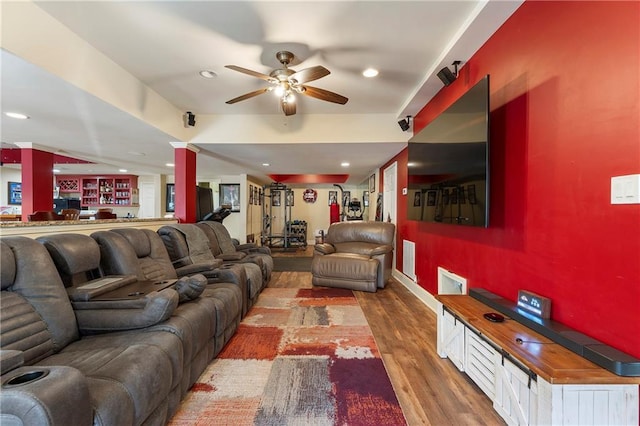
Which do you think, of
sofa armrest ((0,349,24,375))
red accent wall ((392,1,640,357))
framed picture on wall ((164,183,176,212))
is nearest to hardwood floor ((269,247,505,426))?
red accent wall ((392,1,640,357))

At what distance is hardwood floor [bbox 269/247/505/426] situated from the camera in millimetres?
1549

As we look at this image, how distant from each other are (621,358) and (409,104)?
2.94m

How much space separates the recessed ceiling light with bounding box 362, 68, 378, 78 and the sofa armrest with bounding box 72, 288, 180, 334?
99.9 inches

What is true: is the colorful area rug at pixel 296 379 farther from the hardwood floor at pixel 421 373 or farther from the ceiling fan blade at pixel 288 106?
the ceiling fan blade at pixel 288 106

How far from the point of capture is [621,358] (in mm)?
1123

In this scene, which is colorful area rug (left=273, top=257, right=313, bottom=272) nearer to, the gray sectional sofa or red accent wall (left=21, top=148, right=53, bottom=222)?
the gray sectional sofa

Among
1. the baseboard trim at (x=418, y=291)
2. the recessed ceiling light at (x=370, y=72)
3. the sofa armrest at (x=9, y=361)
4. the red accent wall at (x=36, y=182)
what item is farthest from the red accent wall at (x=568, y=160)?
the red accent wall at (x=36, y=182)

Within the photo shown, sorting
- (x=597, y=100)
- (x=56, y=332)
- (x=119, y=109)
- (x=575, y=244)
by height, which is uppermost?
(x=119, y=109)

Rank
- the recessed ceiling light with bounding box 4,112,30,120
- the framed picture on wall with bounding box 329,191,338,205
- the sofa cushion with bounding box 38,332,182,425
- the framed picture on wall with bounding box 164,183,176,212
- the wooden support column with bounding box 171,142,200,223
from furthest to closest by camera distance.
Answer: the framed picture on wall with bounding box 329,191,338,205
the framed picture on wall with bounding box 164,183,176,212
the wooden support column with bounding box 171,142,200,223
the recessed ceiling light with bounding box 4,112,30,120
the sofa cushion with bounding box 38,332,182,425

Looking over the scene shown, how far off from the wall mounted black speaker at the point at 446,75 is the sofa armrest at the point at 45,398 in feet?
10.1

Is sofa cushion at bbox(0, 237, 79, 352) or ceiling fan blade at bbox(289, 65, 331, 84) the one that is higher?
ceiling fan blade at bbox(289, 65, 331, 84)

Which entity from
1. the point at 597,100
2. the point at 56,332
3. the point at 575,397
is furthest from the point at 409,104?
the point at 56,332

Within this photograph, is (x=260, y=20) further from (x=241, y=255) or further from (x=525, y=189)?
(x=241, y=255)

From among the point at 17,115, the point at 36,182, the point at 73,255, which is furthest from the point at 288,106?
the point at 36,182
